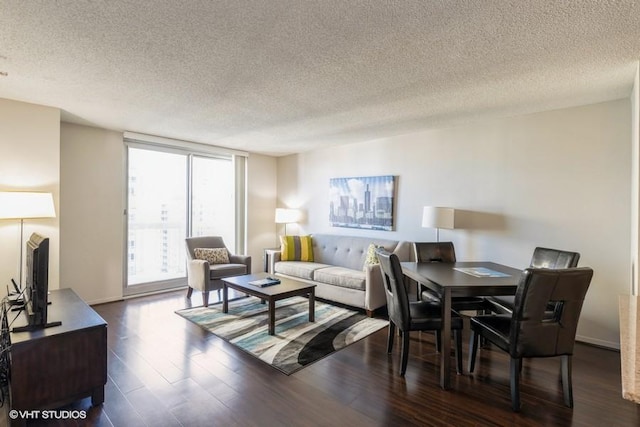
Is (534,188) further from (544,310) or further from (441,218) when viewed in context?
(544,310)

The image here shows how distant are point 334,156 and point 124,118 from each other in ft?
10.3

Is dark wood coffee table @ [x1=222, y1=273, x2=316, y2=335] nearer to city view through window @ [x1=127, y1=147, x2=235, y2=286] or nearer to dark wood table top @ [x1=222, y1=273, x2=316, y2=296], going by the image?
dark wood table top @ [x1=222, y1=273, x2=316, y2=296]

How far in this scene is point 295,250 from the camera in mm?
5215

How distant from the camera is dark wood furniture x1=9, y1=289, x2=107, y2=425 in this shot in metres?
1.85

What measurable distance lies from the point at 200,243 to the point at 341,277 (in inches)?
87.9

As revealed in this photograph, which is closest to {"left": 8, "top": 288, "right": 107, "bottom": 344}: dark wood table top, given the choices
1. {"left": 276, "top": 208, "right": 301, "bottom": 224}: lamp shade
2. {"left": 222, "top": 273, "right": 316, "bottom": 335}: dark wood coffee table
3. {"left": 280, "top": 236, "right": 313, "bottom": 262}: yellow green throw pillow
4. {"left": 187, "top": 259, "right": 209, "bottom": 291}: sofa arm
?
{"left": 222, "top": 273, "right": 316, "bottom": 335}: dark wood coffee table

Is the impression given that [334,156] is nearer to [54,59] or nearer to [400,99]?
[400,99]

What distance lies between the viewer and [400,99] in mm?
3109

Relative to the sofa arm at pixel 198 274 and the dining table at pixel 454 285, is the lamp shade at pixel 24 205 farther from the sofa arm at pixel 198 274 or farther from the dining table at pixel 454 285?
the dining table at pixel 454 285

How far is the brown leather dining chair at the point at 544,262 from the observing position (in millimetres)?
2674

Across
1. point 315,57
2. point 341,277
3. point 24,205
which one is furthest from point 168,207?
point 315,57

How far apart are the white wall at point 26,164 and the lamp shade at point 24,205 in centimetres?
38

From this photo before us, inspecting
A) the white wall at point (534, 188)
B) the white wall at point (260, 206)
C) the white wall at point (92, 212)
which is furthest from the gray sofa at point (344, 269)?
the white wall at point (92, 212)


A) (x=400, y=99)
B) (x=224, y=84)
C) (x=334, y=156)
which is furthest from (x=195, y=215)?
(x=400, y=99)
